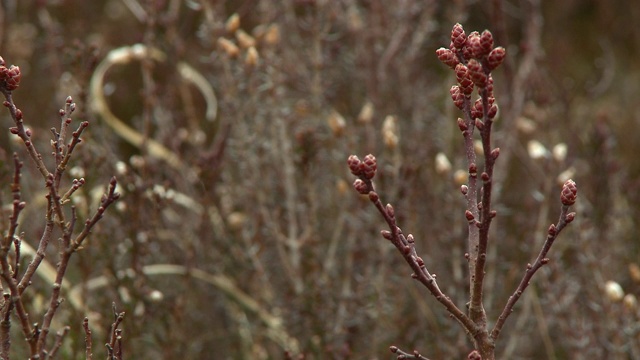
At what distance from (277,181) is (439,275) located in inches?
22.6

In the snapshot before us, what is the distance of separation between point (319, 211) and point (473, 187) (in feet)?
5.83

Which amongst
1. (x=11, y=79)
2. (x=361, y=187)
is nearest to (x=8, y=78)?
(x=11, y=79)

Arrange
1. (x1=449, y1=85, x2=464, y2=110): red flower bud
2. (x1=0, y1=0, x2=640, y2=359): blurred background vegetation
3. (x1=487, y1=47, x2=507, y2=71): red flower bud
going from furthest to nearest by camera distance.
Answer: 1. (x1=0, y1=0, x2=640, y2=359): blurred background vegetation
2. (x1=449, y1=85, x2=464, y2=110): red flower bud
3. (x1=487, y1=47, x2=507, y2=71): red flower bud

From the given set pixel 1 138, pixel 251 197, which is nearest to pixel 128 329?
pixel 251 197

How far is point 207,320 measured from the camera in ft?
8.86

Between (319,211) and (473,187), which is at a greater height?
(319,211)

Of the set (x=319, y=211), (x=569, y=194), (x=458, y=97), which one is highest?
(x=319, y=211)

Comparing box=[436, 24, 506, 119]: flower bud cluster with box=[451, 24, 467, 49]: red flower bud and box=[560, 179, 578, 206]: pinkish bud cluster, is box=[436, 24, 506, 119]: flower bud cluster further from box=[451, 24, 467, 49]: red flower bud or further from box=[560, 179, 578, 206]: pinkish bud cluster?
box=[560, 179, 578, 206]: pinkish bud cluster

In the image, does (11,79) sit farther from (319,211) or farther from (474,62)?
(319,211)

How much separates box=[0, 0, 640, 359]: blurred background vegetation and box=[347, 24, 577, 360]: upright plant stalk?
902 mm

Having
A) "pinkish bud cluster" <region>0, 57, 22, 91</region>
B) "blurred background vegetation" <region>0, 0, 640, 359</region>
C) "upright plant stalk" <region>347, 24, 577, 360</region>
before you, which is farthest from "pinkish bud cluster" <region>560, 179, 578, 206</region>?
"blurred background vegetation" <region>0, 0, 640, 359</region>

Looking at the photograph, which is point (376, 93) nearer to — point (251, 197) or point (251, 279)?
point (251, 197)

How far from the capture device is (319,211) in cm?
268

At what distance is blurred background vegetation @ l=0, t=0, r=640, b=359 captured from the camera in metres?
1.99
